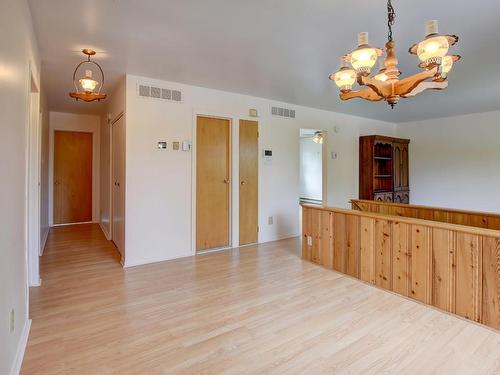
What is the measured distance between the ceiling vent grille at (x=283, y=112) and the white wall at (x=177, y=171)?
84mm

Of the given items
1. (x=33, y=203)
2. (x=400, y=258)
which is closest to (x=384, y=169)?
(x=400, y=258)

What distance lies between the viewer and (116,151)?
14.5ft

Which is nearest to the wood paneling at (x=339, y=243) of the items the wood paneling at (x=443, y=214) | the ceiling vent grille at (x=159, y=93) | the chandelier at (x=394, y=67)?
the wood paneling at (x=443, y=214)

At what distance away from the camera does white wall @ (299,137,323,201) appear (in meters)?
9.48

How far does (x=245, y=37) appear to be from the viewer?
2654 mm

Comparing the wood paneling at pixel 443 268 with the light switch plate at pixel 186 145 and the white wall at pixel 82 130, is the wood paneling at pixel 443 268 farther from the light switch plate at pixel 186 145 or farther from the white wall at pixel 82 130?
the white wall at pixel 82 130

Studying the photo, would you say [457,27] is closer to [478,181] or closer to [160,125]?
[160,125]

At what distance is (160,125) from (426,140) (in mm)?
6132

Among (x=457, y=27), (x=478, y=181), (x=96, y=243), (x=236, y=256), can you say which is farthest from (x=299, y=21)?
(x=478, y=181)

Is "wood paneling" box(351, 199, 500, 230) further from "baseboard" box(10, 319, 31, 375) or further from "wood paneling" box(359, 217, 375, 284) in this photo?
"baseboard" box(10, 319, 31, 375)

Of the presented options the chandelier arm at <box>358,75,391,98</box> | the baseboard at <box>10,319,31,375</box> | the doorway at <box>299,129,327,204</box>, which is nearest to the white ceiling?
the chandelier arm at <box>358,75,391,98</box>

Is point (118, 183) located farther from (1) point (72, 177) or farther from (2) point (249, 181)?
(1) point (72, 177)

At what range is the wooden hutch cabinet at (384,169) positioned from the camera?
625cm

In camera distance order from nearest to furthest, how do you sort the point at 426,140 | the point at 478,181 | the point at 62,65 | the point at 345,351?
the point at 345,351
the point at 62,65
the point at 478,181
the point at 426,140
